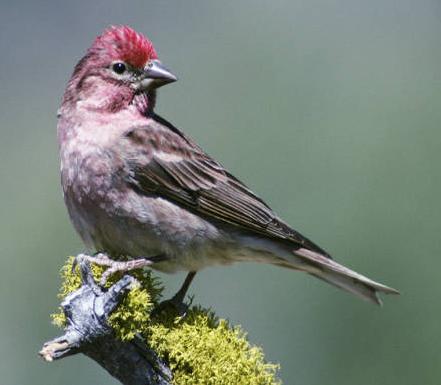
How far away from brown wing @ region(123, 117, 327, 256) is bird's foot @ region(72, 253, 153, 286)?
0.52m

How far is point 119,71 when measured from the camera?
6.81 meters

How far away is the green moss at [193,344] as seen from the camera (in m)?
5.34

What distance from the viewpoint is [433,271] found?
7.45 m

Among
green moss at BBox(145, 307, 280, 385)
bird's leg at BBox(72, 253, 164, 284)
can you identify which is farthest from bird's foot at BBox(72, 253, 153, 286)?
green moss at BBox(145, 307, 280, 385)

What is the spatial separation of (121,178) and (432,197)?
2.53 metres

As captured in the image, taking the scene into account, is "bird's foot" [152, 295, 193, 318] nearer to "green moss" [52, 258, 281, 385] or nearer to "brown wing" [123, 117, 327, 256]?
"green moss" [52, 258, 281, 385]

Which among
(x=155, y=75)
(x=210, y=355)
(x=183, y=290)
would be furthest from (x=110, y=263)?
(x=155, y=75)

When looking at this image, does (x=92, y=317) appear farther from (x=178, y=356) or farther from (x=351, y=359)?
(x=351, y=359)

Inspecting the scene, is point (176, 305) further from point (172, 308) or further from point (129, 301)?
point (129, 301)

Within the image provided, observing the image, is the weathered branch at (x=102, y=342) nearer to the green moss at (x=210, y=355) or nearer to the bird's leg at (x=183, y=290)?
the green moss at (x=210, y=355)

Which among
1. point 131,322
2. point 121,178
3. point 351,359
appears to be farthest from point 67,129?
point 351,359

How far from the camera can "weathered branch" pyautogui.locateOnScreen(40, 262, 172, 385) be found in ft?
16.9

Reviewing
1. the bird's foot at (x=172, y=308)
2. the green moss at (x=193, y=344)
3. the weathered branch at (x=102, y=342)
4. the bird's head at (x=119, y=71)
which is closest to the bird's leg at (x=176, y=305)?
the bird's foot at (x=172, y=308)

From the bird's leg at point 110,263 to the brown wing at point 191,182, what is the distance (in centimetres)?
50
